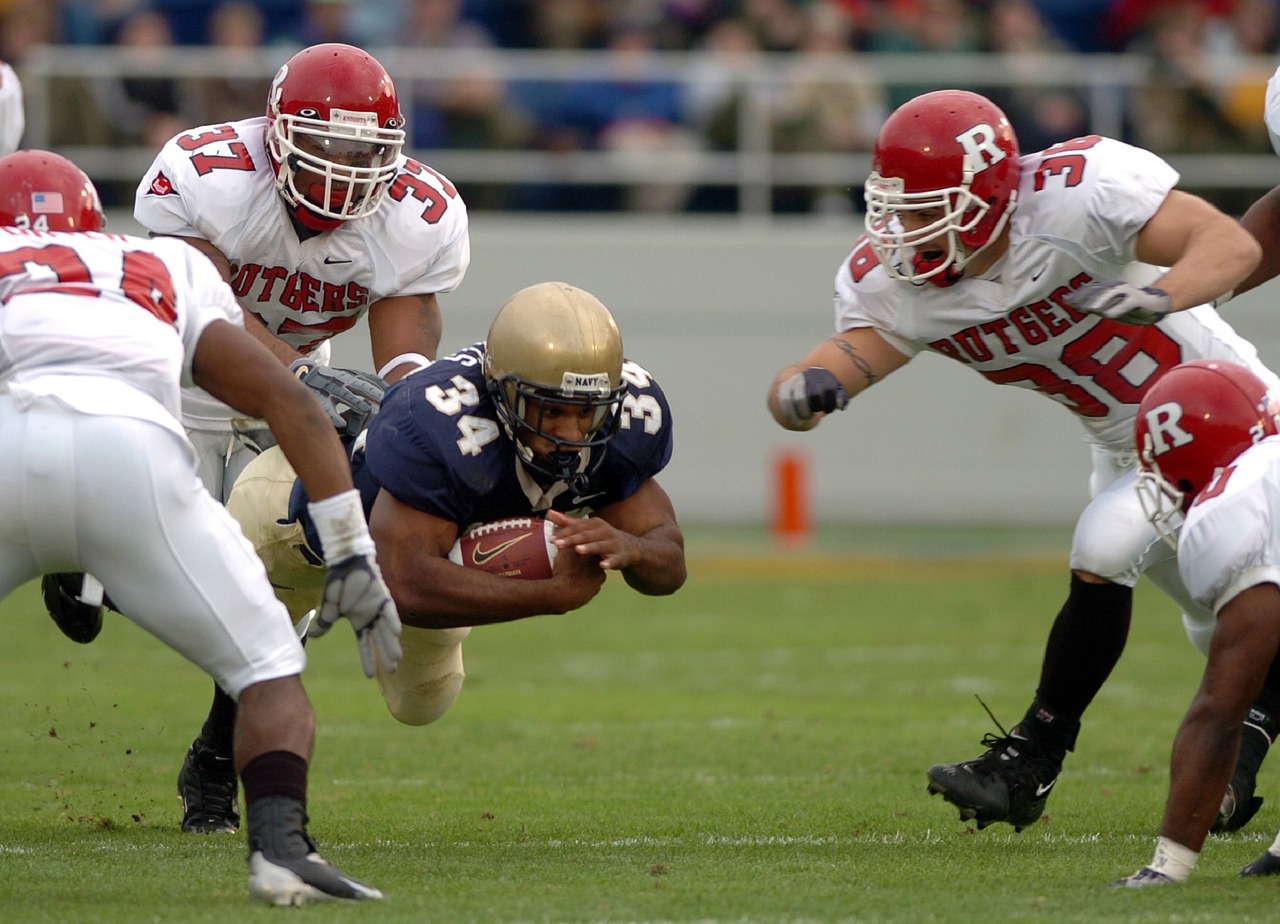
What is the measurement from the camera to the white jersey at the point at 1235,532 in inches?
142

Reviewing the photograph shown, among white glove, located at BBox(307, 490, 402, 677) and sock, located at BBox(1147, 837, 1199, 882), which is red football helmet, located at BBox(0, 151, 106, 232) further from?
sock, located at BBox(1147, 837, 1199, 882)

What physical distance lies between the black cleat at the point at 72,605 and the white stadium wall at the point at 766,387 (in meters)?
8.73

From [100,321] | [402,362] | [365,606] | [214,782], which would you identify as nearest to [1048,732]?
[365,606]

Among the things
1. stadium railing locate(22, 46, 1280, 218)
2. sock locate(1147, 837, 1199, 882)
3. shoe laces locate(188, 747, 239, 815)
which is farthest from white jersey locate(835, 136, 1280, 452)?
stadium railing locate(22, 46, 1280, 218)

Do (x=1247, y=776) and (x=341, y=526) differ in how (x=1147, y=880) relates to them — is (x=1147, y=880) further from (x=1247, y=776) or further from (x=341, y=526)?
(x=341, y=526)

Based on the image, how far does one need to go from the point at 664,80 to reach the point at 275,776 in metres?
10.8

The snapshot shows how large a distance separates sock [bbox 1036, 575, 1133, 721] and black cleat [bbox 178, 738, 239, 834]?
2.08m

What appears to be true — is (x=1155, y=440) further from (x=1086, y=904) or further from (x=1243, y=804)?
(x=1243, y=804)

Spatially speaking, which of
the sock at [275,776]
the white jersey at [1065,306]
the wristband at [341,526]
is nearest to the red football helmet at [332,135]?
the white jersey at [1065,306]

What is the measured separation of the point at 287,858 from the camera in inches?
140

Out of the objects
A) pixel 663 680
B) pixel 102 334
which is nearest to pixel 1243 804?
pixel 102 334

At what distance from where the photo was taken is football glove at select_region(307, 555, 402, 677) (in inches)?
146

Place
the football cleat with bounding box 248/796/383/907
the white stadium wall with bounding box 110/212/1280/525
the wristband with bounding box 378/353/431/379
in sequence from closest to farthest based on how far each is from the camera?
the football cleat with bounding box 248/796/383/907, the wristband with bounding box 378/353/431/379, the white stadium wall with bounding box 110/212/1280/525

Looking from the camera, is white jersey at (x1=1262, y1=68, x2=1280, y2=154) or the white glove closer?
the white glove
